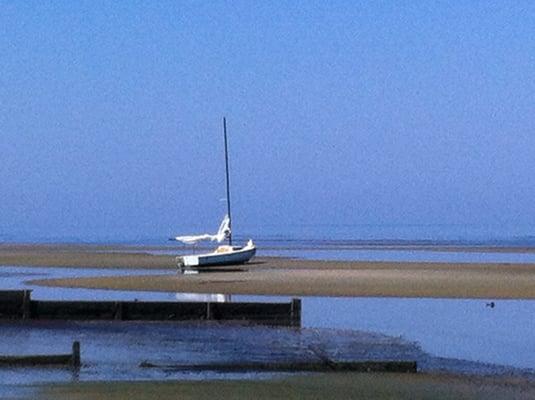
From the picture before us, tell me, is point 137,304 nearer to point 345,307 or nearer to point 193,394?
point 345,307

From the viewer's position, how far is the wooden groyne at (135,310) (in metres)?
34.3

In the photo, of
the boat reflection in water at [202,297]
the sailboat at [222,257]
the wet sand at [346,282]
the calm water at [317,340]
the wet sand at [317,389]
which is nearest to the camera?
the wet sand at [317,389]

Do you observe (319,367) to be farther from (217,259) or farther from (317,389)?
(217,259)

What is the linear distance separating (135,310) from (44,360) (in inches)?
420

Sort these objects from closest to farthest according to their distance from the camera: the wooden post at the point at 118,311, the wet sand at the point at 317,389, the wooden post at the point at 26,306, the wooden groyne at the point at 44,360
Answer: the wet sand at the point at 317,389
the wooden groyne at the point at 44,360
the wooden post at the point at 118,311
the wooden post at the point at 26,306

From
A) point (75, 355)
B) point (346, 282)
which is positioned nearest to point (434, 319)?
point (75, 355)

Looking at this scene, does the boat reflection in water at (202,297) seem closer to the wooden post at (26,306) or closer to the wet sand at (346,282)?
the wet sand at (346,282)

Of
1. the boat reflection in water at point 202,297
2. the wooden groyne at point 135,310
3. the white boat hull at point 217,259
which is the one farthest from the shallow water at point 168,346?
the white boat hull at point 217,259

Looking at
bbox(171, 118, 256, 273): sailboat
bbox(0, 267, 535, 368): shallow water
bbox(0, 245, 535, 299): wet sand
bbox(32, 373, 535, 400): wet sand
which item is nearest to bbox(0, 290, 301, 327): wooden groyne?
bbox(0, 267, 535, 368): shallow water

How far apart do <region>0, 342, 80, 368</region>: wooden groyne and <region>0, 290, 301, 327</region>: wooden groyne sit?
1025 cm

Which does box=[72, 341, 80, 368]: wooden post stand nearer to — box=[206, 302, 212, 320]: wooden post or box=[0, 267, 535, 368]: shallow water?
box=[0, 267, 535, 368]: shallow water

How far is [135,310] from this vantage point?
113 feet

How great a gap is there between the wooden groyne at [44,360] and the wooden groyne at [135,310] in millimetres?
10248

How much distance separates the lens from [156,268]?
69.9 metres
